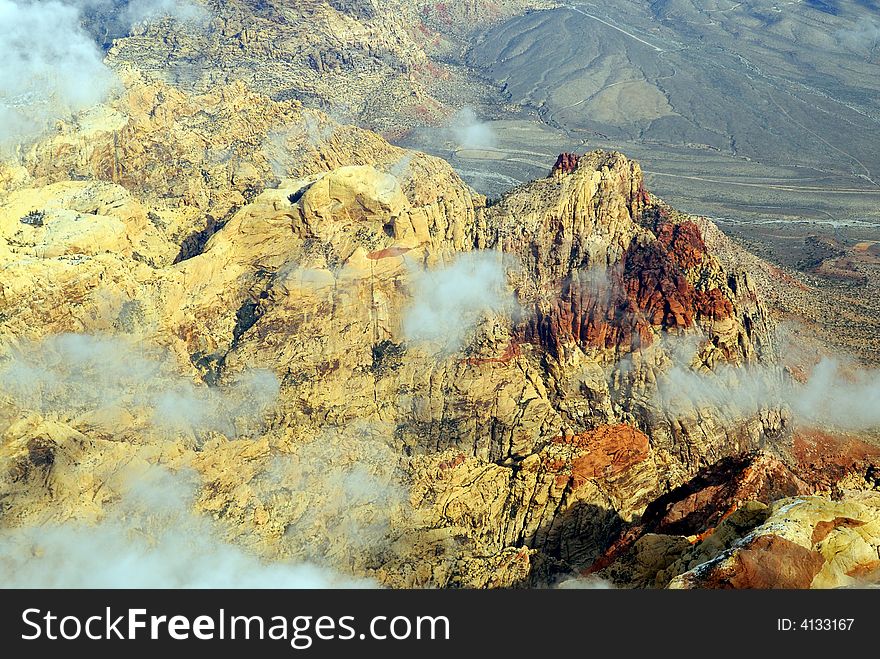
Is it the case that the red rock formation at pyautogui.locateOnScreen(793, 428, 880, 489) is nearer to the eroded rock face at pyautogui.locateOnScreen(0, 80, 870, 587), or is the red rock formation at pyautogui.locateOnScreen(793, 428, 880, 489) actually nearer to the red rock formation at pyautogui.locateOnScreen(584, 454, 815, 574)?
the eroded rock face at pyautogui.locateOnScreen(0, 80, 870, 587)

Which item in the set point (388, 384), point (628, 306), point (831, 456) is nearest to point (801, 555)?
point (388, 384)

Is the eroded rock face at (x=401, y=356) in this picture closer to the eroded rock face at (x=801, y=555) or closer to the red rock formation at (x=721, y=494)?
the red rock formation at (x=721, y=494)

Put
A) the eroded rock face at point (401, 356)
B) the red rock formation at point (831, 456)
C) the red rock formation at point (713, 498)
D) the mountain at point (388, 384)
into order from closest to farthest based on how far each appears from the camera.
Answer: the red rock formation at point (713, 498)
the mountain at point (388, 384)
the eroded rock face at point (401, 356)
the red rock formation at point (831, 456)

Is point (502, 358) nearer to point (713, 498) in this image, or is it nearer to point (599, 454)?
point (599, 454)

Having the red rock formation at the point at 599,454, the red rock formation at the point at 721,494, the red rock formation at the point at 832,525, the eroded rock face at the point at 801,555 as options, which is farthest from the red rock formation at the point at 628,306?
the red rock formation at the point at 832,525

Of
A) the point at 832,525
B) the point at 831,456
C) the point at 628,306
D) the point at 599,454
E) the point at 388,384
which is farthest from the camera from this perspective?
the point at 628,306

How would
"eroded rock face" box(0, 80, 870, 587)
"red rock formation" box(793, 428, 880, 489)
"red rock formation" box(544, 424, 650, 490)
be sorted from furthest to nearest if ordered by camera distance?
"red rock formation" box(793, 428, 880, 489) < "red rock formation" box(544, 424, 650, 490) < "eroded rock face" box(0, 80, 870, 587)

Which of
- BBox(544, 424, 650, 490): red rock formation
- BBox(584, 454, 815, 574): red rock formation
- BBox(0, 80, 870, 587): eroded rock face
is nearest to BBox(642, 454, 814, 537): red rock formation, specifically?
BBox(584, 454, 815, 574): red rock formation

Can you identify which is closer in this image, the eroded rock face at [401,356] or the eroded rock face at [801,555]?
the eroded rock face at [801,555]

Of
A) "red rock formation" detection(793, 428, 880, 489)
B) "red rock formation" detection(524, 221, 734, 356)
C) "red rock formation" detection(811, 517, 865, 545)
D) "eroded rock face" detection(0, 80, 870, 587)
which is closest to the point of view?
"red rock formation" detection(811, 517, 865, 545)

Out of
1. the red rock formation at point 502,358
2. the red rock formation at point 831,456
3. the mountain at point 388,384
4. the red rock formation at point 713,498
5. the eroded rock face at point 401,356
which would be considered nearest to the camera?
the red rock formation at point 713,498

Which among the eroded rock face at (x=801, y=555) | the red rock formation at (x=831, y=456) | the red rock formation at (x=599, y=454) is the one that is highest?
the eroded rock face at (x=801, y=555)
